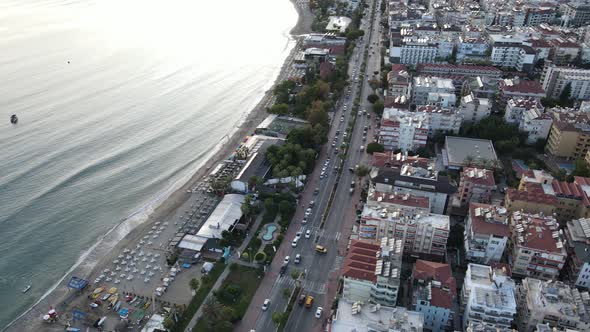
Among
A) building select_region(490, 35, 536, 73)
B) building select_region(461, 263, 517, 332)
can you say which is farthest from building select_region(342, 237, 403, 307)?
building select_region(490, 35, 536, 73)

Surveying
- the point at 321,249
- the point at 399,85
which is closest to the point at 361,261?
the point at 321,249

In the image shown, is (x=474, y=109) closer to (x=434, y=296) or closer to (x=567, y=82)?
(x=567, y=82)

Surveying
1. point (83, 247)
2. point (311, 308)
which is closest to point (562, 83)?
point (311, 308)

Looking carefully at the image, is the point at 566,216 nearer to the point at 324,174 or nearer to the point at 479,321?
the point at 479,321

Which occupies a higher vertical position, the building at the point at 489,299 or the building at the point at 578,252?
the building at the point at 489,299

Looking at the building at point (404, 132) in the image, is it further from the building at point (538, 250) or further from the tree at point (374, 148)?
the building at point (538, 250)

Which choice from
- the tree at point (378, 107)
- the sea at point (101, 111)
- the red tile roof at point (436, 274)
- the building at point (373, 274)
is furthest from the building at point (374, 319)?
the tree at point (378, 107)

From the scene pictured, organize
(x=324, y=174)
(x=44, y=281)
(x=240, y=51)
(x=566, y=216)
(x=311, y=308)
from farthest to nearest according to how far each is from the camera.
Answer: (x=240, y=51) → (x=324, y=174) → (x=566, y=216) → (x=44, y=281) → (x=311, y=308)
